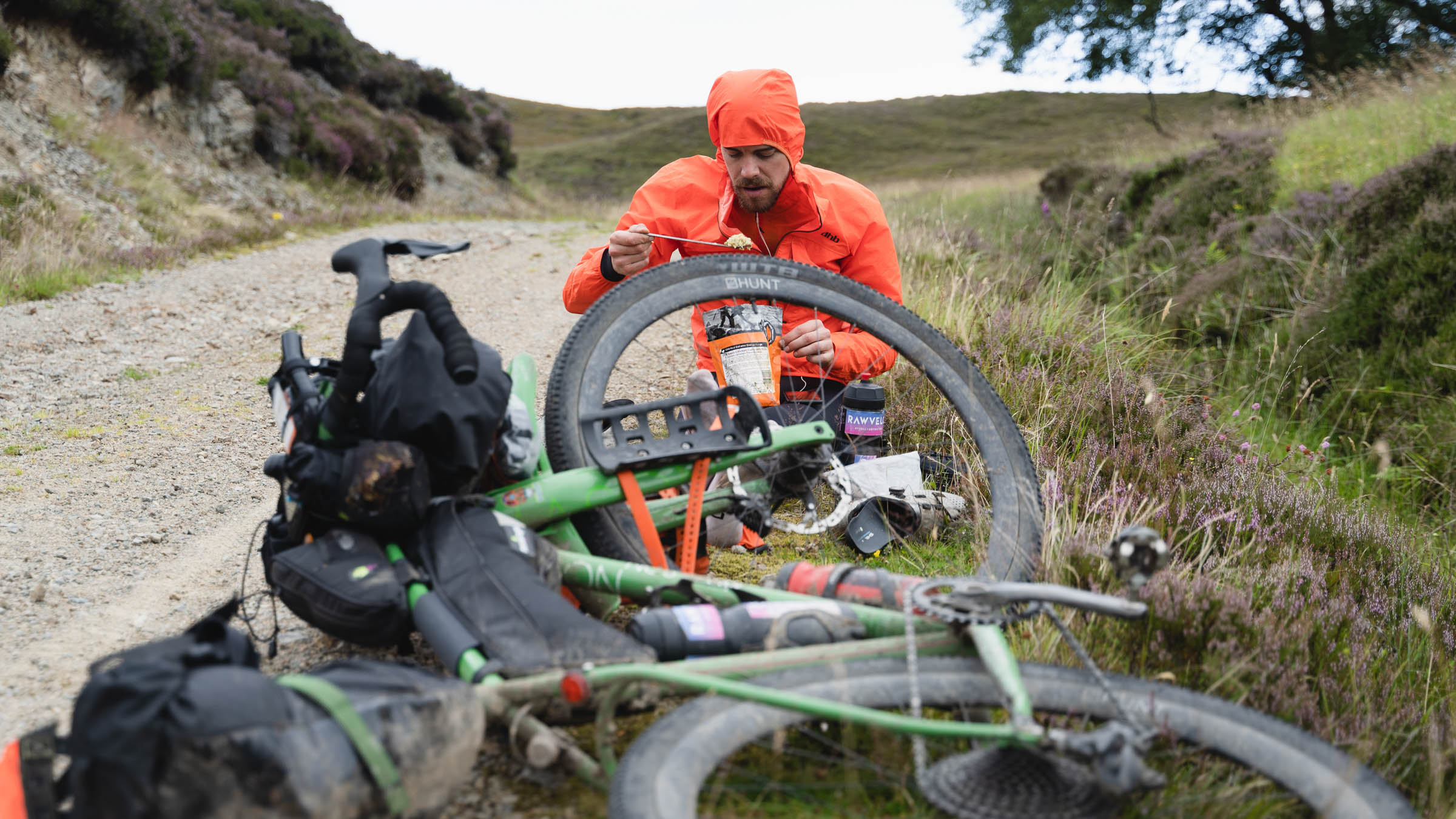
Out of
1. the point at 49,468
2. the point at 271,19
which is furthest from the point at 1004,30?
the point at 49,468

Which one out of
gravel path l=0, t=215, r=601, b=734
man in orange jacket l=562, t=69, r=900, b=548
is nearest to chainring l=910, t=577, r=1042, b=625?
man in orange jacket l=562, t=69, r=900, b=548

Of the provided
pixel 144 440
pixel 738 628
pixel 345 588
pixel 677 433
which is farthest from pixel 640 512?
pixel 144 440

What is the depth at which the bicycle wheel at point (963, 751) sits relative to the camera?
139cm

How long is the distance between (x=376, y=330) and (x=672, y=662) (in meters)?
0.92

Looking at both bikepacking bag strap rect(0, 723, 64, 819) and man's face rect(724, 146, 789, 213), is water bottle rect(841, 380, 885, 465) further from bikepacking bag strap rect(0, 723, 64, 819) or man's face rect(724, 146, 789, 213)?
bikepacking bag strap rect(0, 723, 64, 819)

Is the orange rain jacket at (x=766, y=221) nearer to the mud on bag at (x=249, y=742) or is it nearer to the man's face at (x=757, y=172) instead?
the man's face at (x=757, y=172)

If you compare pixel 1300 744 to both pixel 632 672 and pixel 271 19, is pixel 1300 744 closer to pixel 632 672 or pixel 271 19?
pixel 632 672

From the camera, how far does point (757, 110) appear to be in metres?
3.22

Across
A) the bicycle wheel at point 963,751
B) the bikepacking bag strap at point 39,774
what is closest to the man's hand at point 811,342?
the bicycle wheel at point 963,751

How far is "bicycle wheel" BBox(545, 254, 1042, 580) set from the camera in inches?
89.3

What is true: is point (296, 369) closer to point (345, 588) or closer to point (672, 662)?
point (345, 588)

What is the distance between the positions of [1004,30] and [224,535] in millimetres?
21062

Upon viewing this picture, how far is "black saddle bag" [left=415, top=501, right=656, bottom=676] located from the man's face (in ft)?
6.27

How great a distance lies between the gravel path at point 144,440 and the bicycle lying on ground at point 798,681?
87 cm
